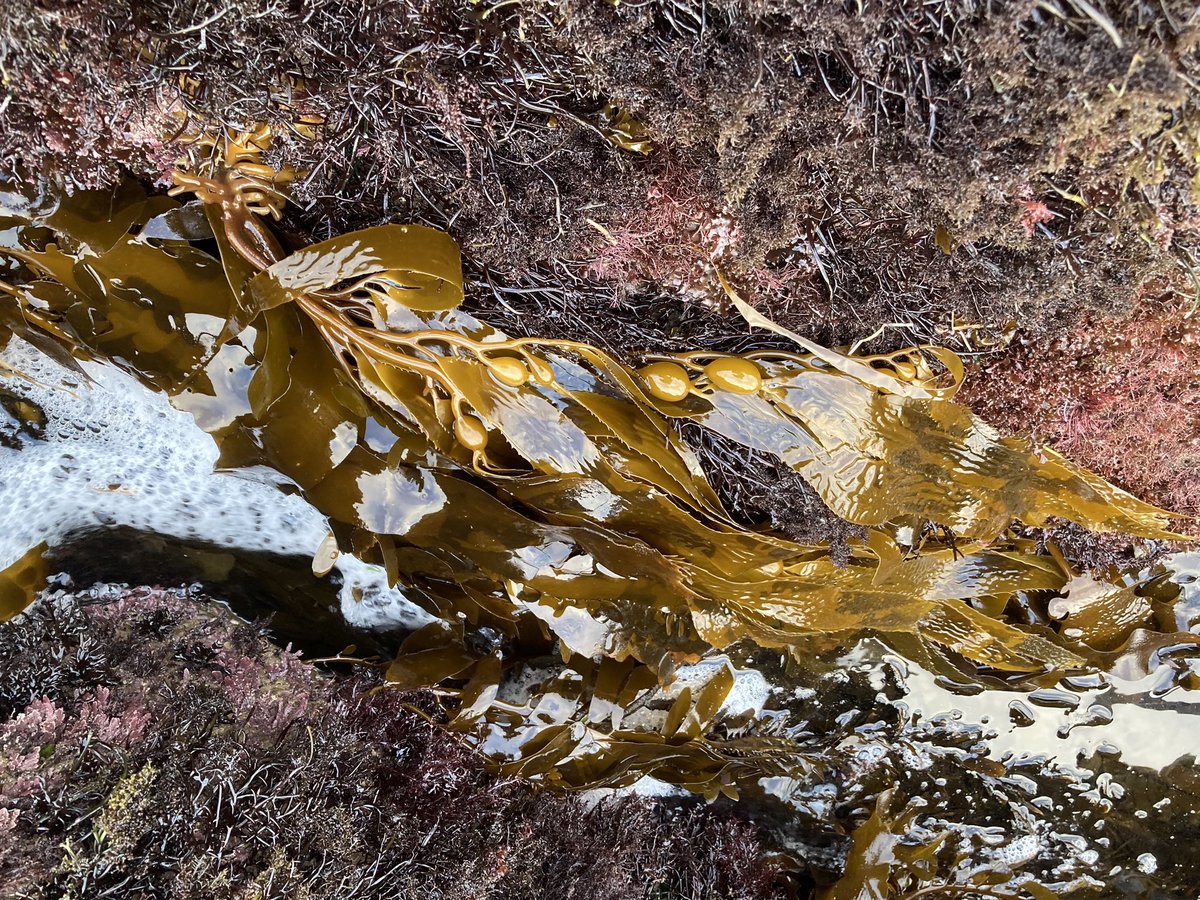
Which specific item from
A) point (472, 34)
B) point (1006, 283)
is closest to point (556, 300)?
point (472, 34)

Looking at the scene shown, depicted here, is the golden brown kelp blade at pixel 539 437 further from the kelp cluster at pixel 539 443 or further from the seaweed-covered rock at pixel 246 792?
the seaweed-covered rock at pixel 246 792

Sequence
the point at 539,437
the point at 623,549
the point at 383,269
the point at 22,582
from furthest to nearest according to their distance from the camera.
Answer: the point at 22,582, the point at 623,549, the point at 539,437, the point at 383,269

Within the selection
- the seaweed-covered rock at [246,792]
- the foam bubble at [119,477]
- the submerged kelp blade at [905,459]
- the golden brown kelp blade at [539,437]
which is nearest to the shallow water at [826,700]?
the foam bubble at [119,477]

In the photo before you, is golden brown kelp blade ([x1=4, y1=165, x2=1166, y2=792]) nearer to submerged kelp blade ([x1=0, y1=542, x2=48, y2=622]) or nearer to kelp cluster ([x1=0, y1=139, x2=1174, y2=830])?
kelp cluster ([x1=0, y1=139, x2=1174, y2=830])

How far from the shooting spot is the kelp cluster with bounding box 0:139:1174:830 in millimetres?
1691

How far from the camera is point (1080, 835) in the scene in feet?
8.51

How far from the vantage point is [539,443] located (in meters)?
1.80

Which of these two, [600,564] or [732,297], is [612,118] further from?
[600,564]

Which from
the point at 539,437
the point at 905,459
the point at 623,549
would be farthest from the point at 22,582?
the point at 905,459

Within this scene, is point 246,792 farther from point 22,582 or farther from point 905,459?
point 905,459

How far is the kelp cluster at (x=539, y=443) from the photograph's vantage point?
169 centimetres

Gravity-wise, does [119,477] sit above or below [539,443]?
below

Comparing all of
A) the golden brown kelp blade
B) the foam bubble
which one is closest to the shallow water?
the foam bubble

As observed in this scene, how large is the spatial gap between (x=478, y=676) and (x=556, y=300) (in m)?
1.36
